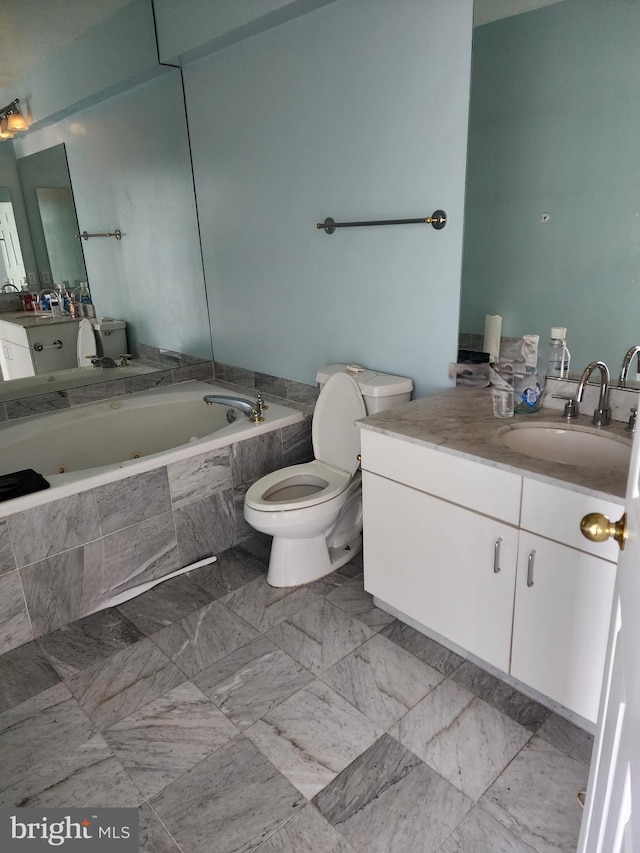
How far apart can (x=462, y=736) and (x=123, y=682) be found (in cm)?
110

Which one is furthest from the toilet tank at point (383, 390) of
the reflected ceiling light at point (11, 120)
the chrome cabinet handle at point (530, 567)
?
the reflected ceiling light at point (11, 120)

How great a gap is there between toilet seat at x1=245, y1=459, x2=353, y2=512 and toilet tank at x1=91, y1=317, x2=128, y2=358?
1487mm

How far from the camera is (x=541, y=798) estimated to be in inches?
56.6

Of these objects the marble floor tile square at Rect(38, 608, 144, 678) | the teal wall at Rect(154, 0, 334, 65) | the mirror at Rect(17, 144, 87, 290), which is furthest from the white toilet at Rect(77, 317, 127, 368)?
the marble floor tile square at Rect(38, 608, 144, 678)

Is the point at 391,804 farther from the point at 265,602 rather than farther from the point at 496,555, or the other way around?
the point at 265,602

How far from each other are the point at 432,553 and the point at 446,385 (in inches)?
29.9

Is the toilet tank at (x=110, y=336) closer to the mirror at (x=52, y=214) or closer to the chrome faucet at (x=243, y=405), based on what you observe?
the mirror at (x=52, y=214)

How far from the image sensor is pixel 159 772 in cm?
156

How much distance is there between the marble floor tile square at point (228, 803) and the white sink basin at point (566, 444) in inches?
46.2

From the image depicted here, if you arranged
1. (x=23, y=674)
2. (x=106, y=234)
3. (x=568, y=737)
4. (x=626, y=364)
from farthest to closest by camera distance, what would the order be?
(x=106, y=234) < (x=23, y=674) < (x=626, y=364) < (x=568, y=737)

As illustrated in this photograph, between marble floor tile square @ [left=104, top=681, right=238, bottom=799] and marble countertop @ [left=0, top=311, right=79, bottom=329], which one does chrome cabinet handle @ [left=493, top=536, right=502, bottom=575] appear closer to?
marble floor tile square @ [left=104, top=681, right=238, bottom=799]

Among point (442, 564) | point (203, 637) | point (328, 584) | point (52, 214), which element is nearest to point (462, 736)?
point (442, 564)

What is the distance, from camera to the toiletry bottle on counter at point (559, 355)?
6.22 ft
